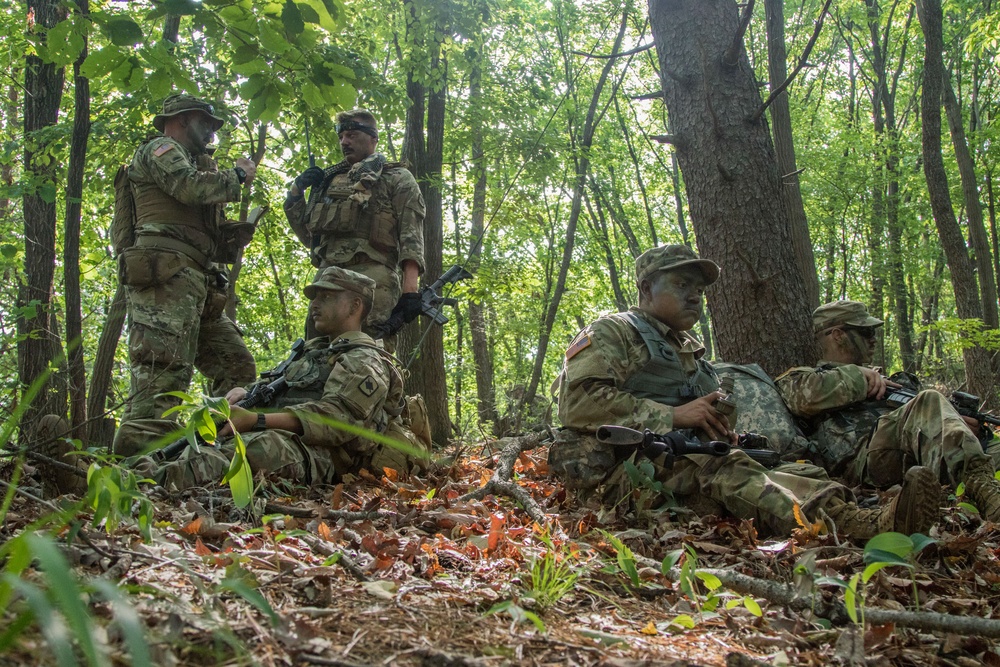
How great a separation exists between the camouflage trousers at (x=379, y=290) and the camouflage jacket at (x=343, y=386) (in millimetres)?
802

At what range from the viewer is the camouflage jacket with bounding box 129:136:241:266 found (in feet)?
17.0

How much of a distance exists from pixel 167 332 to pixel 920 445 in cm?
473

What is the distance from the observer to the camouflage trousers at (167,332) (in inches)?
195

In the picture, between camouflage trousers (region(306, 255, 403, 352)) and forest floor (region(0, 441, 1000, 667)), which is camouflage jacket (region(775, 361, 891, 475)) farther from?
camouflage trousers (region(306, 255, 403, 352))

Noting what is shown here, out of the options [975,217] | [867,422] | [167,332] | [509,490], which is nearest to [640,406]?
[509,490]

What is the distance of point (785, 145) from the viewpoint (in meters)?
8.15

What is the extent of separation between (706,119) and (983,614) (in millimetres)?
3700

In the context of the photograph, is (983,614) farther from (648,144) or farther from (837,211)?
(648,144)

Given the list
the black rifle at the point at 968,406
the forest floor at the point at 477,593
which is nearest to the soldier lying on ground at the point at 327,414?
the forest floor at the point at 477,593

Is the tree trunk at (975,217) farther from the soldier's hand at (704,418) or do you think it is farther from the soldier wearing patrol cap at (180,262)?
the soldier wearing patrol cap at (180,262)

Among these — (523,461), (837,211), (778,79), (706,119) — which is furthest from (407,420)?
(837,211)

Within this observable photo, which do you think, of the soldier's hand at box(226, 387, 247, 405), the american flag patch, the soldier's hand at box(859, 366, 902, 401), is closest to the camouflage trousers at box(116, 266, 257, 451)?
the soldier's hand at box(226, 387, 247, 405)

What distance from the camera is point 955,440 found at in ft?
11.8

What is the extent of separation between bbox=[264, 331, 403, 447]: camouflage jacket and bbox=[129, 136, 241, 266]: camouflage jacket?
4.33ft
